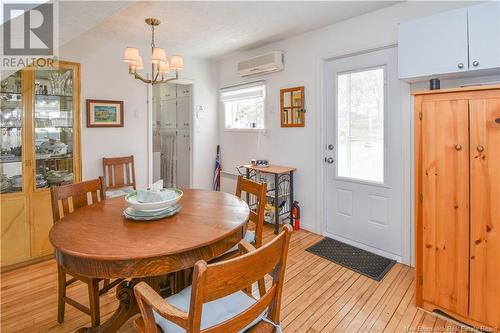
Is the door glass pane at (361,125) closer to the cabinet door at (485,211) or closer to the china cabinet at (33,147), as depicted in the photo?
the cabinet door at (485,211)

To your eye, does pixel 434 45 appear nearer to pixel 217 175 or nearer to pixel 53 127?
pixel 217 175

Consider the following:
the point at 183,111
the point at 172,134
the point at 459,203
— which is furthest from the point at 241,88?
the point at 459,203

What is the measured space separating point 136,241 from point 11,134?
7.80ft

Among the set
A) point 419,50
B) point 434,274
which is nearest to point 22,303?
point 434,274

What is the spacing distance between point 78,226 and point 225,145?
337 cm

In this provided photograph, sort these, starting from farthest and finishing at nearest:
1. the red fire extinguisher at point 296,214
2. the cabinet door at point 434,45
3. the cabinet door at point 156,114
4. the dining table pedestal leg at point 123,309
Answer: the cabinet door at point 156,114 → the red fire extinguisher at point 296,214 → the cabinet door at point 434,45 → the dining table pedestal leg at point 123,309

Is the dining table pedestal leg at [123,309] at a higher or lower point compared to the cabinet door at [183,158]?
lower

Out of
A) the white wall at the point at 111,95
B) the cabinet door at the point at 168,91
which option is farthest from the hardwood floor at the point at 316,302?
the cabinet door at the point at 168,91

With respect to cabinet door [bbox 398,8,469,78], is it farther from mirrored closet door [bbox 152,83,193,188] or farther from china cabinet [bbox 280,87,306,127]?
mirrored closet door [bbox 152,83,193,188]

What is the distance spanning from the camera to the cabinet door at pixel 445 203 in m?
1.84

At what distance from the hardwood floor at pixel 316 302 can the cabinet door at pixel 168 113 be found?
318cm

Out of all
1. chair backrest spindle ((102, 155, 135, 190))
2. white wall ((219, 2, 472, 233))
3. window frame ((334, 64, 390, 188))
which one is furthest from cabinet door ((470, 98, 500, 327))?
chair backrest spindle ((102, 155, 135, 190))

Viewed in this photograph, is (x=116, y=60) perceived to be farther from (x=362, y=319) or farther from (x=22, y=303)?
(x=362, y=319)

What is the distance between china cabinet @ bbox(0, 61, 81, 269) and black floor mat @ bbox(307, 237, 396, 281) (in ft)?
9.36
